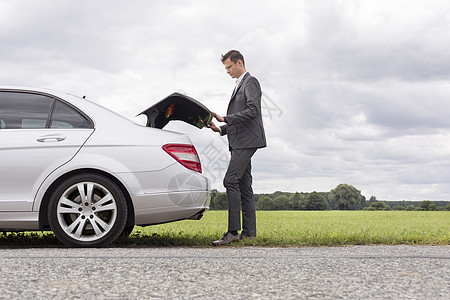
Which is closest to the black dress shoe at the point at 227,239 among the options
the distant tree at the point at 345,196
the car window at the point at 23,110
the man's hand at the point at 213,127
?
the man's hand at the point at 213,127

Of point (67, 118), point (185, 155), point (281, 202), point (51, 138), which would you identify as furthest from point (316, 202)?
point (51, 138)

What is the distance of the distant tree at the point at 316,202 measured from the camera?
43156 mm

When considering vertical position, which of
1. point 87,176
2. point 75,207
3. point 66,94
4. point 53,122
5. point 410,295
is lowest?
point 410,295

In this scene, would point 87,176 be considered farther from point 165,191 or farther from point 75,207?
point 165,191

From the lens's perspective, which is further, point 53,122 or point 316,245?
point 316,245

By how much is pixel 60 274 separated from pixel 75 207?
1.73m

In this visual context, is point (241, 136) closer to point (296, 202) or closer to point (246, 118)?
point (246, 118)

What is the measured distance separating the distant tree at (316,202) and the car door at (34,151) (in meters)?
37.8

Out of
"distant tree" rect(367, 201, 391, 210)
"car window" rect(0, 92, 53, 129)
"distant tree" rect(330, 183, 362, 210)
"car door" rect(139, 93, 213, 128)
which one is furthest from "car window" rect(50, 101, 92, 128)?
"distant tree" rect(330, 183, 362, 210)

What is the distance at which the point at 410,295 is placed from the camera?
3383 mm

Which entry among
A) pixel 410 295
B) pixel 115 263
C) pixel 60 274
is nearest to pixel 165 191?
pixel 115 263

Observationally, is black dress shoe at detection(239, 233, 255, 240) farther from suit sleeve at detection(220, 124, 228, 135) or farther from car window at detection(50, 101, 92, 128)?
car window at detection(50, 101, 92, 128)

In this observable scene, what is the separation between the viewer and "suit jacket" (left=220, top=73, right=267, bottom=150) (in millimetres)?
6008

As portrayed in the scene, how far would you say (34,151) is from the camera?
5562 mm
